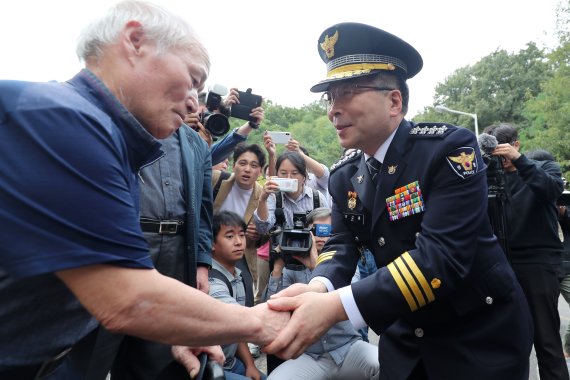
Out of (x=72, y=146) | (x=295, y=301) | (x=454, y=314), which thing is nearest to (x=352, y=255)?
(x=295, y=301)

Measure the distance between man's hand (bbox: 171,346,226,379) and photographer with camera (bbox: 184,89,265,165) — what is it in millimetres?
1912

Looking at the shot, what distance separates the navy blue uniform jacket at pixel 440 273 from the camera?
164cm

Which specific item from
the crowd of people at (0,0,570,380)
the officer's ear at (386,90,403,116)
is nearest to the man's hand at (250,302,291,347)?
the crowd of people at (0,0,570,380)

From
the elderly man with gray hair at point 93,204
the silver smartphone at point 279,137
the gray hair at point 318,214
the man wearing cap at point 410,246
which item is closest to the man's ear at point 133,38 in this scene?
the elderly man with gray hair at point 93,204

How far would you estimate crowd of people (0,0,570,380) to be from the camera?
3.40 ft

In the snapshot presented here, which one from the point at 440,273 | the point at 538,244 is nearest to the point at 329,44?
the point at 440,273

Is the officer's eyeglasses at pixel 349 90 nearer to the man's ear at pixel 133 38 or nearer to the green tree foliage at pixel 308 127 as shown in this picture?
the man's ear at pixel 133 38

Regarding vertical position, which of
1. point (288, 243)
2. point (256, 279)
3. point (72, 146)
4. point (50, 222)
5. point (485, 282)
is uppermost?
point (72, 146)

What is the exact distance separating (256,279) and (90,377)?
300 centimetres

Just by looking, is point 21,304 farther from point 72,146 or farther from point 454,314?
point 454,314

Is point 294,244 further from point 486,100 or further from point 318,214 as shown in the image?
point 486,100

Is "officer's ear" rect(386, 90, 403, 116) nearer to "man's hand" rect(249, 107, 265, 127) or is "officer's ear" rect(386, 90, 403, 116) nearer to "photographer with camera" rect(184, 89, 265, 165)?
"photographer with camera" rect(184, 89, 265, 165)

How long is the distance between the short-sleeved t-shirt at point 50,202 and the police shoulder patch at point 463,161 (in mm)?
1171

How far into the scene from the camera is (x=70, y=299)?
1268mm
